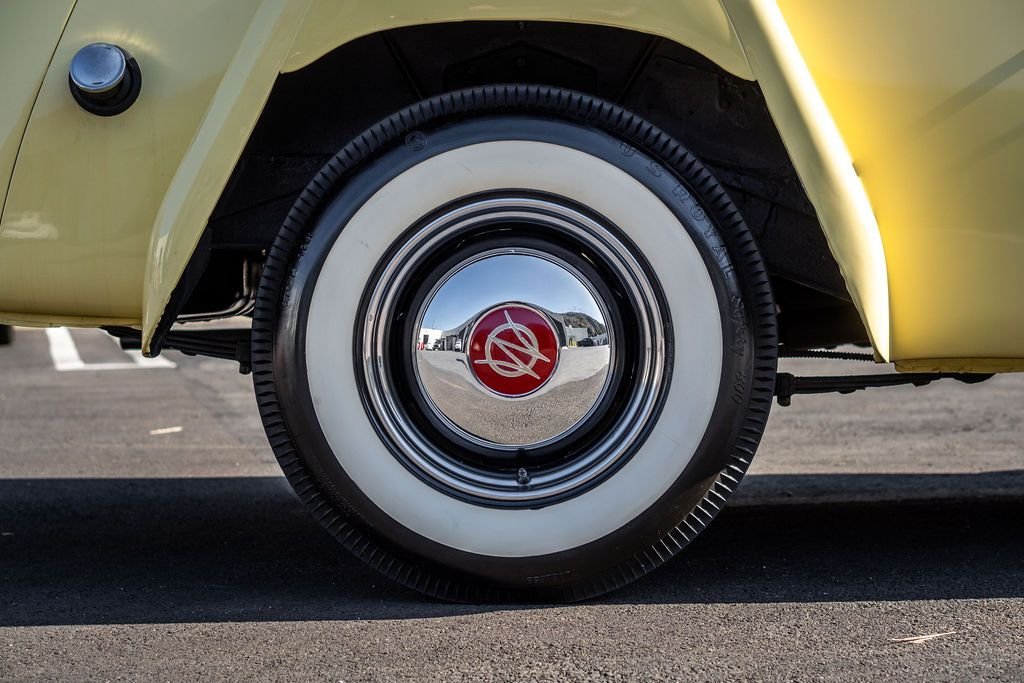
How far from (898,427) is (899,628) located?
10.1 feet

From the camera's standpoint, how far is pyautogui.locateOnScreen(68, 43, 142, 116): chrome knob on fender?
6.90ft

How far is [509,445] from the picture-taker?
7.11ft

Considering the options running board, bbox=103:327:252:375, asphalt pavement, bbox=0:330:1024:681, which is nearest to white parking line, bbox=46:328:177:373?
asphalt pavement, bbox=0:330:1024:681

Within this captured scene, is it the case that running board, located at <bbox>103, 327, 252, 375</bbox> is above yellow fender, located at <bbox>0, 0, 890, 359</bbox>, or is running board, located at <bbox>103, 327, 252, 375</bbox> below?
below

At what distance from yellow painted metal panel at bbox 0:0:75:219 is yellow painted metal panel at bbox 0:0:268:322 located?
19 millimetres

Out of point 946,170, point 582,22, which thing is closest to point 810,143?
point 946,170

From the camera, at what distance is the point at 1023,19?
217cm

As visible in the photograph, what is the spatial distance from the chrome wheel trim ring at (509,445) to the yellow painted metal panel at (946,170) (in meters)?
0.46

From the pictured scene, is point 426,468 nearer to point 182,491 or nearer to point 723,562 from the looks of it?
point 723,562

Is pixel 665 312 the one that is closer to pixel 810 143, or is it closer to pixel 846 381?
→ pixel 810 143

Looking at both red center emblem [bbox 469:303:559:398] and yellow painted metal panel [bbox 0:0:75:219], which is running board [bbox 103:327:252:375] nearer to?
yellow painted metal panel [bbox 0:0:75:219]

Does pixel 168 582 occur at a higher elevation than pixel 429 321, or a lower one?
lower

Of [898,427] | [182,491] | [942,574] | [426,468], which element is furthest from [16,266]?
[898,427]

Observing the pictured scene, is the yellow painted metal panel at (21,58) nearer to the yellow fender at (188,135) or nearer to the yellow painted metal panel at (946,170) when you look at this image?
the yellow fender at (188,135)
